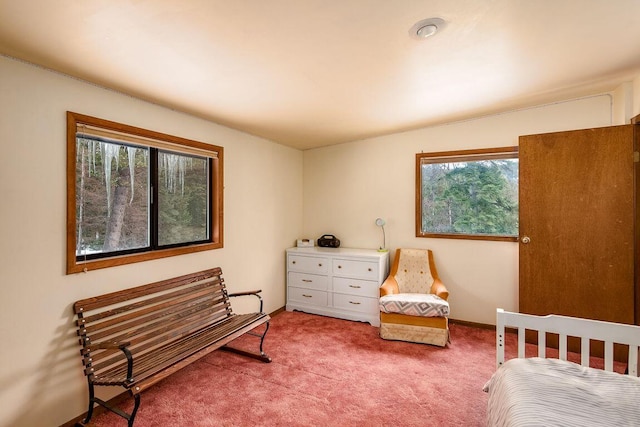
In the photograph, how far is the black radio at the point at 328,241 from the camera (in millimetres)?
4145

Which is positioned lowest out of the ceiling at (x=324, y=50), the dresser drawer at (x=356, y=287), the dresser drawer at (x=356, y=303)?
the dresser drawer at (x=356, y=303)

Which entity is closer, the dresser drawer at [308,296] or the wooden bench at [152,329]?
the wooden bench at [152,329]

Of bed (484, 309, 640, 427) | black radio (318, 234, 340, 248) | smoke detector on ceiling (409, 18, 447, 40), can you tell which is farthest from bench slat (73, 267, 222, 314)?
smoke detector on ceiling (409, 18, 447, 40)

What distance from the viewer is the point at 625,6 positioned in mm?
1559

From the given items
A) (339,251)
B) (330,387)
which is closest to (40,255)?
(330,387)

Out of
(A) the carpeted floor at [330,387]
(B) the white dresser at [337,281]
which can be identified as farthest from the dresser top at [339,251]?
(A) the carpeted floor at [330,387]

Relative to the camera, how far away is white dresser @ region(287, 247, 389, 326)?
11.6 feet

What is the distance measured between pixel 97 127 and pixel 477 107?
11.1ft

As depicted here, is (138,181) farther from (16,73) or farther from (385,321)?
(385,321)

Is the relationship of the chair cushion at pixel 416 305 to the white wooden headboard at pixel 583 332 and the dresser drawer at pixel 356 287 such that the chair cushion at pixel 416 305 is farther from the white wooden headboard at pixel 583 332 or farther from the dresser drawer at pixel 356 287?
the white wooden headboard at pixel 583 332

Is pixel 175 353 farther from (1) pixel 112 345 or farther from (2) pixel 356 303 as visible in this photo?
(2) pixel 356 303

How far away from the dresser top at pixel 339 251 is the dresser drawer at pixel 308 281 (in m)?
0.30

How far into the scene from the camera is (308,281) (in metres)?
3.92

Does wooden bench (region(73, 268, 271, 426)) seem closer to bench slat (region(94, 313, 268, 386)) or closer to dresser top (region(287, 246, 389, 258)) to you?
bench slat (region(94, 313, 268, 386))
